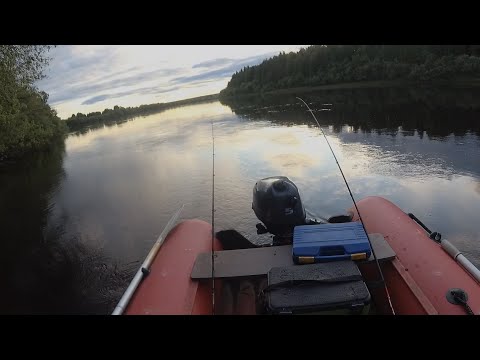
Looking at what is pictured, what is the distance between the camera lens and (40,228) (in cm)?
966

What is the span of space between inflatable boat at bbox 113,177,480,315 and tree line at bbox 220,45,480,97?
12.7m

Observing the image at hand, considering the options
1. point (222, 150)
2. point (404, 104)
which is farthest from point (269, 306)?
point (404, 104)

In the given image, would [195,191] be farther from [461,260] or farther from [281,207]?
[461,260]

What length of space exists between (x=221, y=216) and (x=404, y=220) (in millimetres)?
4640

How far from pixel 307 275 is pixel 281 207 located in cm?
155

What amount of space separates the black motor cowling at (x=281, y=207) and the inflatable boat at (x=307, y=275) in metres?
0.01

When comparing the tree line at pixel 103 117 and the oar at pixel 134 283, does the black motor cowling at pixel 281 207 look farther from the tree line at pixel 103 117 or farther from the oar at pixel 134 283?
the tree line at pixel 103 117

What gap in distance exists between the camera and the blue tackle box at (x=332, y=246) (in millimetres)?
3154

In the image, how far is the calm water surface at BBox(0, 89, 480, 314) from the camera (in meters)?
6.75

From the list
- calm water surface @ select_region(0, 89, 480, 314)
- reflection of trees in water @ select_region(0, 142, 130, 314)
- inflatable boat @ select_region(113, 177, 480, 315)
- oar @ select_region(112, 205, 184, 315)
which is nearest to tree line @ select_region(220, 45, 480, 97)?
calm water surface @ select_region(0, 89, 480, 314)

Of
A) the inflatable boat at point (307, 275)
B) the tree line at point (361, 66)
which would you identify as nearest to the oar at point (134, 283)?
the inflatable boat at point (307, 275)

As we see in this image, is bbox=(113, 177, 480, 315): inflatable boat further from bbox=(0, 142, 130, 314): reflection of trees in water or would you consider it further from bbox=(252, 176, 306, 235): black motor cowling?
bbox=(0, 142, 130, 314): reflection of trees in water
